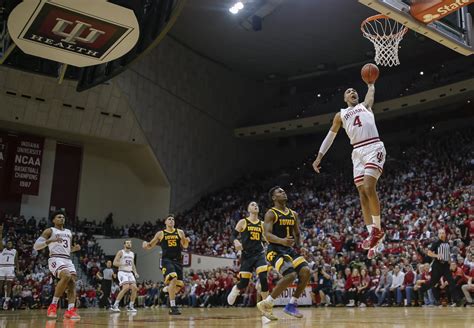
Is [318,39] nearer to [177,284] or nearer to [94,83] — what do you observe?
[94,83]

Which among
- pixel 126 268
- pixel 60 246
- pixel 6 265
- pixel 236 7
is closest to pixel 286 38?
pixel 236 7

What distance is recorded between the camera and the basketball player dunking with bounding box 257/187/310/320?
27.0 ft

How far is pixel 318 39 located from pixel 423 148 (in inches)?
345

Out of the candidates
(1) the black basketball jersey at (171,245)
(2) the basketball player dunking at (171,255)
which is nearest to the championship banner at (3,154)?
(2) the basketball player dunking at (171,255)

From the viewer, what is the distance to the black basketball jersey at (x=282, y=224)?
862 cm

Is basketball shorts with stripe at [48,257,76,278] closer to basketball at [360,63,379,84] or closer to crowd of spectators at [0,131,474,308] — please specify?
basketball at [360,63,379,84]

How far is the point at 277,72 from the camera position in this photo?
37.8m

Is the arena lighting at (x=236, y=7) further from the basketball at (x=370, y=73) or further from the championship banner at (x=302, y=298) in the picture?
the basketball at (x=370, y=73)

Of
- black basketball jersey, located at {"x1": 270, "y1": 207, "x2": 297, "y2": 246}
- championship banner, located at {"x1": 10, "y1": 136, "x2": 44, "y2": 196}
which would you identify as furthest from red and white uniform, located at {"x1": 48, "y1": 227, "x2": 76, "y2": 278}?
championship banner, located at {"x1": 10, "y1": 136, "x2": 44, "y2": 196}

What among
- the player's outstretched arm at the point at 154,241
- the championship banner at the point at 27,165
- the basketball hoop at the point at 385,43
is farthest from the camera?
the championship banner at the point at 27,165

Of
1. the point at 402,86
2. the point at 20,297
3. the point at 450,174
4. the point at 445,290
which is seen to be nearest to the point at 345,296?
the point at 445,290

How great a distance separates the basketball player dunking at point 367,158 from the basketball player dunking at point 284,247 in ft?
4.36

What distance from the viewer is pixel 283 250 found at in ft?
27.9

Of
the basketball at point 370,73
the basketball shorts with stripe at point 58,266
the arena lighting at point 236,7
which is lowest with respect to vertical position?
the basketball shorts with stripe at point 58,266
